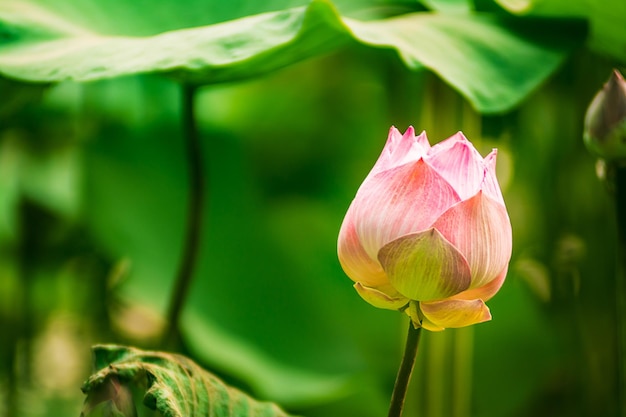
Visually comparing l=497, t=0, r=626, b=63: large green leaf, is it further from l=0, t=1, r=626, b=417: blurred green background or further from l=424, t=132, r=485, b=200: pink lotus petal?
l=424, t=132, r=485, b=200: pink lotus petal

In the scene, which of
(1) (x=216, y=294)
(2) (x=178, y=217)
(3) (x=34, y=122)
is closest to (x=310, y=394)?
(1) (x=216, y=294)

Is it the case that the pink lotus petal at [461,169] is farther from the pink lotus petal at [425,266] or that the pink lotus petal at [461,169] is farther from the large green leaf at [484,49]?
the large green leaf at [484,49]

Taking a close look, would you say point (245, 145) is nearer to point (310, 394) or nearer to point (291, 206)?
point (291, 206)

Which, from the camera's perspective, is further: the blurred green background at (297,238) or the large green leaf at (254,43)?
the blurred green background at (297,238)

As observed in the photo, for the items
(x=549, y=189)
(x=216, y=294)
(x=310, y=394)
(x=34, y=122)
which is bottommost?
(x=310, y=394)

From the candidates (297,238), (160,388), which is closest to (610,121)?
(160,388)

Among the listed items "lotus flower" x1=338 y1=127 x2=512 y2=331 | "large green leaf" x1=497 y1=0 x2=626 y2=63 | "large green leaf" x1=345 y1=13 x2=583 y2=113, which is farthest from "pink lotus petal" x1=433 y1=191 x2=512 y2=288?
"large green leaf" x1=497 y1=0 x2=626 y2=63

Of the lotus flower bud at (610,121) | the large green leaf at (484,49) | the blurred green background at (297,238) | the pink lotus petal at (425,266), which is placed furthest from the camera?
A: the blurred green background at (297,238)

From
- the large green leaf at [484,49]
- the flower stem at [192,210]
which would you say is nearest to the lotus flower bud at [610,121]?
the large green leaf at [484,49]
